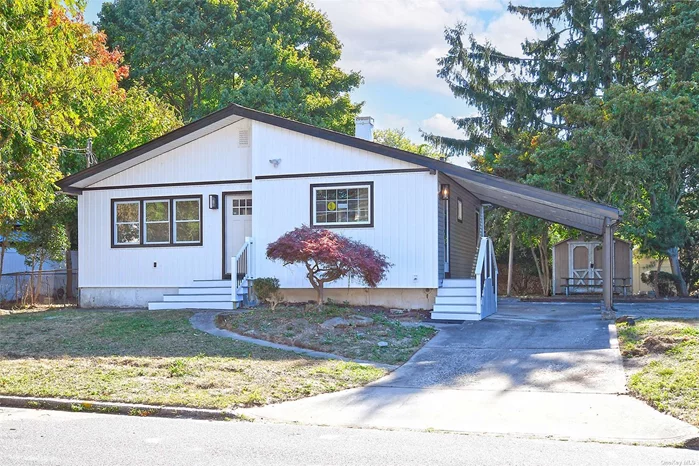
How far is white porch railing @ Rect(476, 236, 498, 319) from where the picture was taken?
1421cm

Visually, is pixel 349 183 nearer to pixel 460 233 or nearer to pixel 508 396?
pixel 460 233

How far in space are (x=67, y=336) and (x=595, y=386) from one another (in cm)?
874

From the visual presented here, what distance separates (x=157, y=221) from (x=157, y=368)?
853 centimetres

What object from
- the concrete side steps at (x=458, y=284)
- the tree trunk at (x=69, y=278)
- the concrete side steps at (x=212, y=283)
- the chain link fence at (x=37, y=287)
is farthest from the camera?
the tree trunk at (x=69, y=278)

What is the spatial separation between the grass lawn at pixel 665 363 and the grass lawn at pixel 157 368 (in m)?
3.44

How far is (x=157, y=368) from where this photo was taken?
9.75 m

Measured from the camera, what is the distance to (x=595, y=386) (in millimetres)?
8867

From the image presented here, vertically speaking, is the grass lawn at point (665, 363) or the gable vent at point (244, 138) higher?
the gable vent at point (244, 138)

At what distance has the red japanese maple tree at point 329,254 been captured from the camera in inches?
525

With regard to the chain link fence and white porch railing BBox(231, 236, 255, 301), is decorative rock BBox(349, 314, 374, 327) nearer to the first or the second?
white porch railing BBox(231, 236, 255, 301)

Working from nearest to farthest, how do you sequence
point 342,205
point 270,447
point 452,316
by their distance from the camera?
point 270,447 → point 452,316 → point 342,205

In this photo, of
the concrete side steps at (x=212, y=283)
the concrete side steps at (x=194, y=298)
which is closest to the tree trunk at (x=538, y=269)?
the concrete side steps at (x=212, y=283)

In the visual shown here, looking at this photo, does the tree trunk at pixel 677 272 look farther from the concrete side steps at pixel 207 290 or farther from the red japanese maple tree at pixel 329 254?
the concrete side steps at pixel 207 290

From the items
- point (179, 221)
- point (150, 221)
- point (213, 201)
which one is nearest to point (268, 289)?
point (213, 201)
